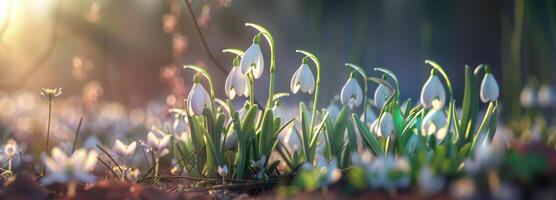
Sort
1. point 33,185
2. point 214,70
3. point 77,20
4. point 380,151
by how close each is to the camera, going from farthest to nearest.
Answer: point 214,70
point 77,20
point 380,151
point 33,185

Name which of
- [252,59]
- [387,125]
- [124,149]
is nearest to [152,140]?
[124,149]

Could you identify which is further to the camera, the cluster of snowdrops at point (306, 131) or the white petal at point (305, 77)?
the white petal at point (305, 77)

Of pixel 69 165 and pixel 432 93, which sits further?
pixel 432 93

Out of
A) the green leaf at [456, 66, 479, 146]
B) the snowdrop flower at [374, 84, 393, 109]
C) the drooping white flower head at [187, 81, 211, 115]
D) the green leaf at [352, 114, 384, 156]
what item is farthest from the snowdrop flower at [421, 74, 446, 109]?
the drooping white flower head at [187, 81, 211, 115]

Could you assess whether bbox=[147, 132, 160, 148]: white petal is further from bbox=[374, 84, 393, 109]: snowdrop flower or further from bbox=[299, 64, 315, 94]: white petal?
bbox=[374, 84, 393, 109]: snowdrop flower

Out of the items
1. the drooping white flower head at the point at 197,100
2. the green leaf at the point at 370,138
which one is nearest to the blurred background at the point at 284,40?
the green leaf at the point at 370,138

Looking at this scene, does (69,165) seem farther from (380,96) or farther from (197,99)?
(380,96)

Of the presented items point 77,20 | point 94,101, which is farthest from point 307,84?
point 77,20

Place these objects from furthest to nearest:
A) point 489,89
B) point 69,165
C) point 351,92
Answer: point 351,92
point 489,89
point 69,165

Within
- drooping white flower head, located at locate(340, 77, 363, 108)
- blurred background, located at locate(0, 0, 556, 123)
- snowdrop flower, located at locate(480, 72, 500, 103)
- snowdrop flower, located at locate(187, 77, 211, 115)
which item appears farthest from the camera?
blurred background, located at locate(0, 0, 556, 123)

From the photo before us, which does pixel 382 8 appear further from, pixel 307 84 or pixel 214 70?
pixel 307 84

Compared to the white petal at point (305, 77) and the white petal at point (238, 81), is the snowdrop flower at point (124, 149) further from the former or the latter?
the white petal at point (305, 77)
